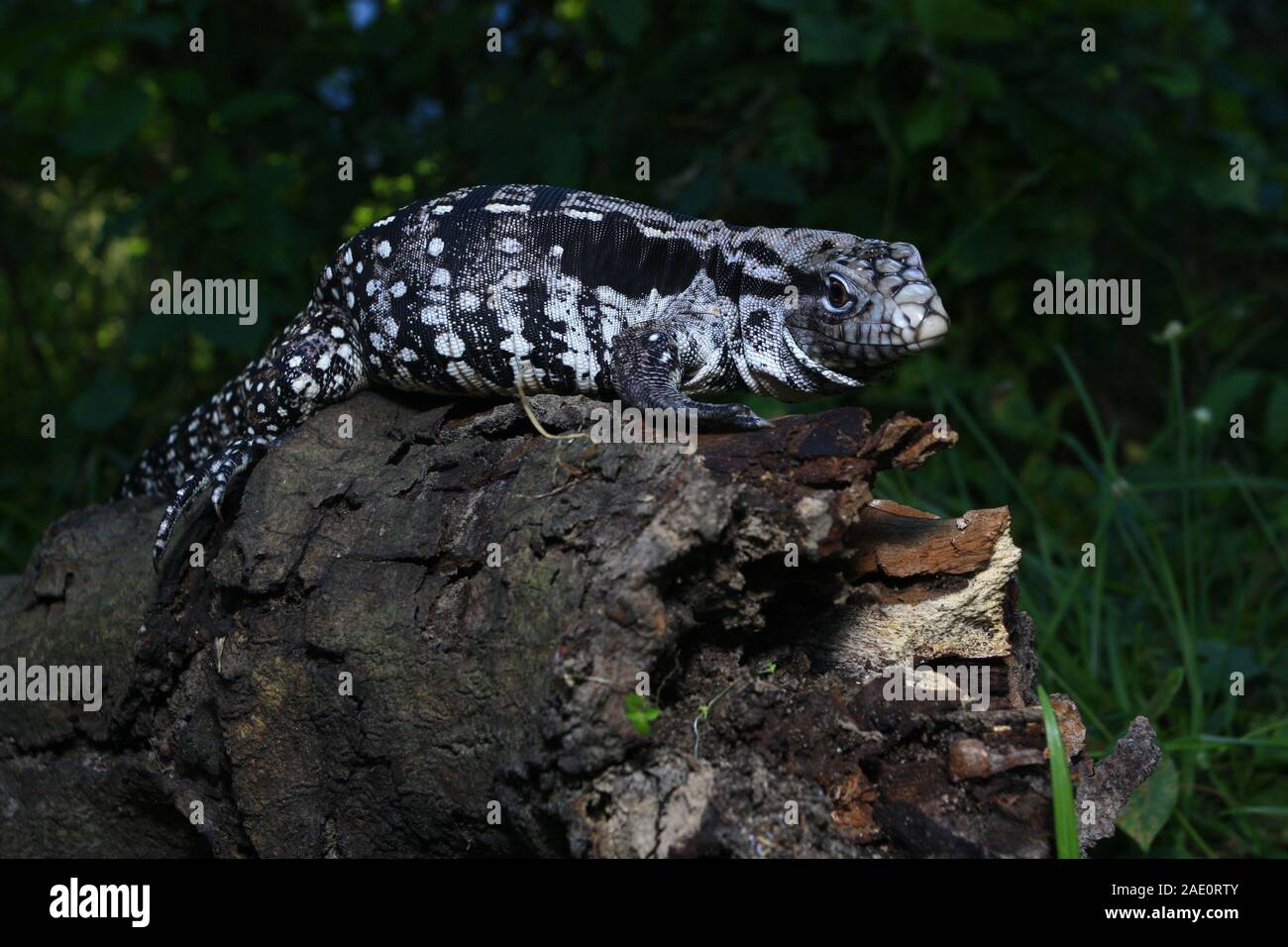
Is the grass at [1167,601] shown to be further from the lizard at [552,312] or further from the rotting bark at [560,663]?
the lizard at [552,312]

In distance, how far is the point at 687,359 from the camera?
15.0ft

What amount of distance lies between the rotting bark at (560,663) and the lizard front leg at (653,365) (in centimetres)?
27

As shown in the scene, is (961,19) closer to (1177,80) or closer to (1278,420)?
(1177,80)

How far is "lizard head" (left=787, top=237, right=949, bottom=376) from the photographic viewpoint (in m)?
4.11

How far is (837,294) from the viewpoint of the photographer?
170 inches

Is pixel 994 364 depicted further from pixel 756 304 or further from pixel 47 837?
pixel 47 837

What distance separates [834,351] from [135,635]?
115 inches

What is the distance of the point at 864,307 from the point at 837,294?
15 cm

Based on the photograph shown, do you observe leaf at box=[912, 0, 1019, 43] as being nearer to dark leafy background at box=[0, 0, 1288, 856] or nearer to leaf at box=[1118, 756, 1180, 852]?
dark leafy background at box=[0, 0, 1288, 856]

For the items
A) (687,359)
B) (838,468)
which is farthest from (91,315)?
(838,468)

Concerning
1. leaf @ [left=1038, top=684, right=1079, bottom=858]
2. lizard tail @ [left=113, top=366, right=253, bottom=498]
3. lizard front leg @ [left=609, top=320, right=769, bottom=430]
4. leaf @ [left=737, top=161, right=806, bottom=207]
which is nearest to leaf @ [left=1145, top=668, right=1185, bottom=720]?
leaf @ [left=1038, top=684, right=1079, bottom=858]

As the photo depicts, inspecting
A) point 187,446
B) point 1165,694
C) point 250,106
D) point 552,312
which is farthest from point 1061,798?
point 250,106

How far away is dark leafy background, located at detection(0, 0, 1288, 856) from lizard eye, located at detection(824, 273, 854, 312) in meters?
1.74

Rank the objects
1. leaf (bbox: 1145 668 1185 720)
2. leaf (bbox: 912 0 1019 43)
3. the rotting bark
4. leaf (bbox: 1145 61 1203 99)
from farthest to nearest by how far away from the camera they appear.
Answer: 1. leaf (bbox: 1145 61 1203 99)
2. leaf (bbox: 912 0 1019 43)
3. leaf (bbox: 1145 668 1185 720)
4. the rotting bark
